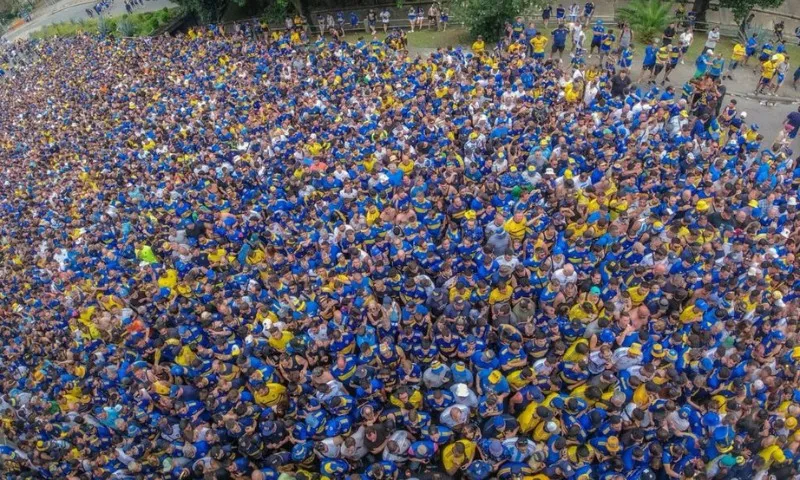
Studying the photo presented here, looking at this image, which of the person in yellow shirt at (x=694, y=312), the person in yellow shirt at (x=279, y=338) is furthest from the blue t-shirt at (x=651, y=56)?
the person in yellow shirt at (x=279, y=338)

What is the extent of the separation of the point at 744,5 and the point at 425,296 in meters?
19.2

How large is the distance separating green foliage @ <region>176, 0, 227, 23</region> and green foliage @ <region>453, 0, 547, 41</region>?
13.3m

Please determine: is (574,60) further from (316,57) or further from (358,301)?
(358,301)

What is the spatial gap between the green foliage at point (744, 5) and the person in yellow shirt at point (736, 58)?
8.40 feet

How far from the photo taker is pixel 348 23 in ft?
85.3

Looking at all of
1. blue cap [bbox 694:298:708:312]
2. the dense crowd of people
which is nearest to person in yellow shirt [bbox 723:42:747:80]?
the dense crowd of people

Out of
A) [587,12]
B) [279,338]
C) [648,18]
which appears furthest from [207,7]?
[279,338]

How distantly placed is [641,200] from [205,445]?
8259 mm

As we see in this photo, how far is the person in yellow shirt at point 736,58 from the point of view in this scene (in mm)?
17094

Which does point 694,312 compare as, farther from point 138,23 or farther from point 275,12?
point 138,23

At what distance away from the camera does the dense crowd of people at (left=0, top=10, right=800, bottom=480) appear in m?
6.31

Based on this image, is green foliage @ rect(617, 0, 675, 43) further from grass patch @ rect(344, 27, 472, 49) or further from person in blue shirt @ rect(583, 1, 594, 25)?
grass patch @ rect(344, 27, 472, 49)

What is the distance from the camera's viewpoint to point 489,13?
66.0 feet

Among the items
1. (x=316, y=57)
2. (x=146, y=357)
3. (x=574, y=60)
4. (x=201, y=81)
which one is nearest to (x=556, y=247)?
(x=146, y=357)
